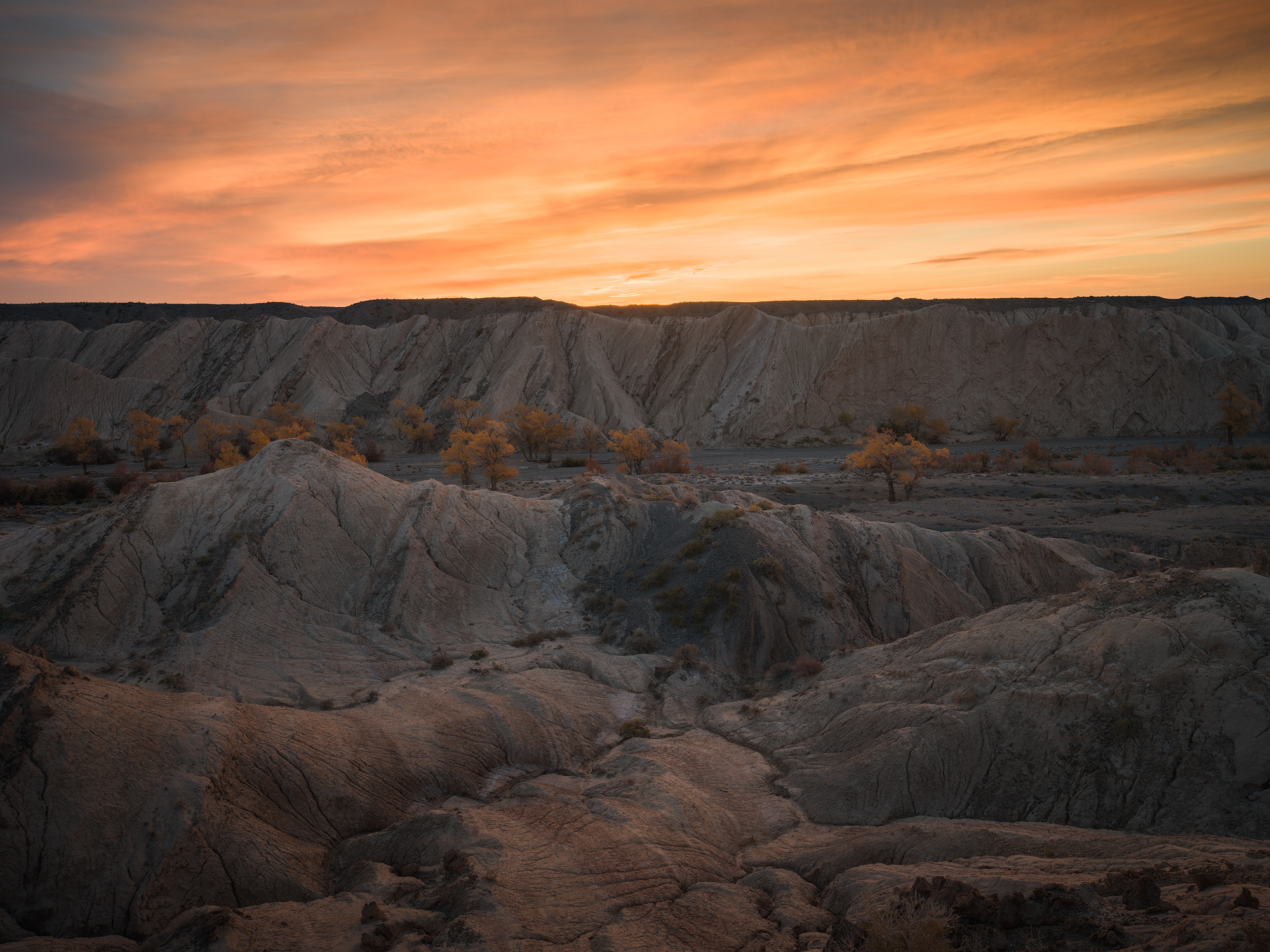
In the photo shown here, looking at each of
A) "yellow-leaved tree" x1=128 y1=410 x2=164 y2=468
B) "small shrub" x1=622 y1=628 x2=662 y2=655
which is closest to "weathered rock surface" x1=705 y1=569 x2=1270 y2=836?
"small shrub" x1=622 y1=628 x2=662 y2=655

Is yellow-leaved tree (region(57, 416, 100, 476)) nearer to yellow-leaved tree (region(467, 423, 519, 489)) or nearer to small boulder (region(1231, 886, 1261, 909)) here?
yellow-leaved tree (region(467, 423, 519, 489))

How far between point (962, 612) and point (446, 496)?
18484 millimetres

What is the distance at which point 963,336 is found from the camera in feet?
260

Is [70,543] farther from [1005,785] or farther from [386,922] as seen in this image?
[1005,785]

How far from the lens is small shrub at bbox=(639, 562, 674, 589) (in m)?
23.8

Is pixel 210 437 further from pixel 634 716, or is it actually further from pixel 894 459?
pixel 634 716

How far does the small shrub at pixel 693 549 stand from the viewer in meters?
24.2

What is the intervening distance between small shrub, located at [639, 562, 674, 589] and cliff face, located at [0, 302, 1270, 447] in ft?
186

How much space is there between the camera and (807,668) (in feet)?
63.8

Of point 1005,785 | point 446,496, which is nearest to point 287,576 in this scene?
point 446,496

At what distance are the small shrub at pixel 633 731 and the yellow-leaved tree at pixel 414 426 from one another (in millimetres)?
68595

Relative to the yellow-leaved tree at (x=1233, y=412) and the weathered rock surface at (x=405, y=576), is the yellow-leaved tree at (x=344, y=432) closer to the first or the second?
the weathered rock surface at (x=405, y=576)

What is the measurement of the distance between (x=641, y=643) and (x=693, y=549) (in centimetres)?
426

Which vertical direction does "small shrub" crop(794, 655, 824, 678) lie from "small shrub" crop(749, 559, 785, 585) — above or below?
below
